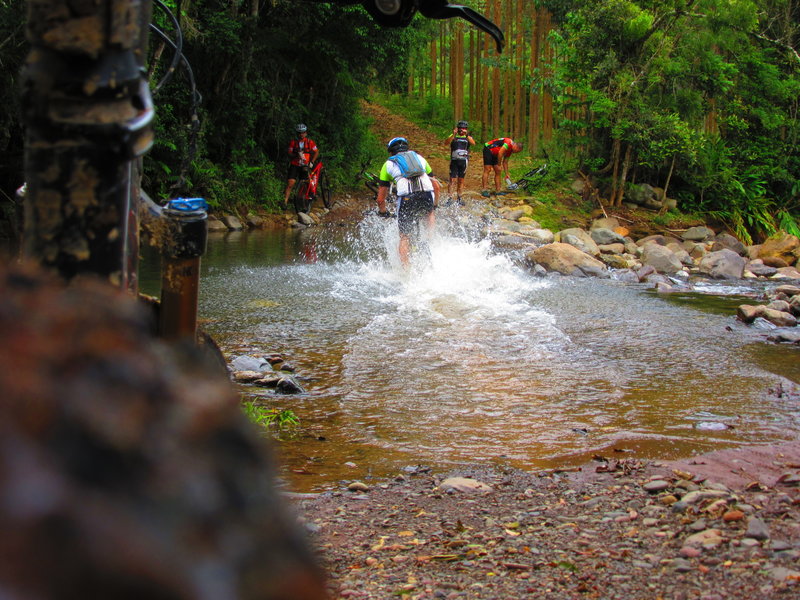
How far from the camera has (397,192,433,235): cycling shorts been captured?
11.6 meters

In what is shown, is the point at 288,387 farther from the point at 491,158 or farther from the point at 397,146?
the point at 491,158

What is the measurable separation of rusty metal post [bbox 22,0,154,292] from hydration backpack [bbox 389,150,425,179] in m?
10.2

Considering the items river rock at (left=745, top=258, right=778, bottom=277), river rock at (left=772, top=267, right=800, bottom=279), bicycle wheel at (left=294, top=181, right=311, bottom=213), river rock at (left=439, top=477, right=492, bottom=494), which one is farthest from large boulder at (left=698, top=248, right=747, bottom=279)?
river rock at (left=439, top=477, right=492, bottom=494)

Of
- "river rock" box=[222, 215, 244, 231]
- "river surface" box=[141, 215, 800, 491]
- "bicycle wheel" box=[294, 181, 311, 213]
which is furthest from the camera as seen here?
"bicycle wheel" box=[294, 181, 311, 213]

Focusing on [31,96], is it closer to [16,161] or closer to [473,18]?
[473,18]

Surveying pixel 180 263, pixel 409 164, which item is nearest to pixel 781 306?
pixel 409 164

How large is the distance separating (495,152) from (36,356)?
65.4 ft

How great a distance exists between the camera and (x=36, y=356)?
56 cm

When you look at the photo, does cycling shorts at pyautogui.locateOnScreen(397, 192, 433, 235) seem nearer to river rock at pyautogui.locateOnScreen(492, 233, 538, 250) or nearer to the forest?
river rock at pyautogui.locateOnScreen(492, 233, 538, 250)

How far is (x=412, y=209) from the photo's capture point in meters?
11.6

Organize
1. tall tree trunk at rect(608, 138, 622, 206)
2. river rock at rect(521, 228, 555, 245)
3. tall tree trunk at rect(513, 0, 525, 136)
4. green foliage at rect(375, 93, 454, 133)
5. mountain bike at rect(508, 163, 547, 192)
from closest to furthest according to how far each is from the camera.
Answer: river rock at rect(521, 228, 555, 245) < tall tree trunk at rect(608, 138, 622, 206) < mountain bike at rect(508, 163, 547, 192) < tall tree trunk at rect(513, 0, 525, 136) < green foliage at rect(375, 93, 454, 133)

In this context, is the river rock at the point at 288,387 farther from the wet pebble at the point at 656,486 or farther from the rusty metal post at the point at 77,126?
the rusty metal post at the point at 77,126

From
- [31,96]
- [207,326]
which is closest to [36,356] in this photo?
[31,96]

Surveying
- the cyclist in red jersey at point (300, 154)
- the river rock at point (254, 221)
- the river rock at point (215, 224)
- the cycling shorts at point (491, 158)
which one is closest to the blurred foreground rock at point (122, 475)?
the river rock at point (215, 224)
